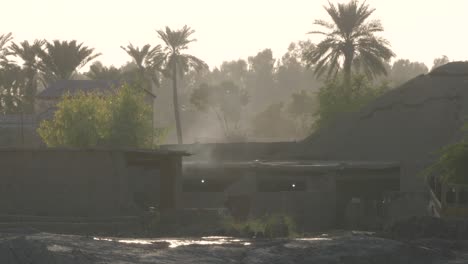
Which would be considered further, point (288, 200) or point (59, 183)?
point (288, 200)

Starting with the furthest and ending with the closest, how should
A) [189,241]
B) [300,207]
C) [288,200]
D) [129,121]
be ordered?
1. [129,121]
2. [300,207]
3. [288,200]
4. [189,241]

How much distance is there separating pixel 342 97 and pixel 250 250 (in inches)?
1930

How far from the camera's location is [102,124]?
163ft

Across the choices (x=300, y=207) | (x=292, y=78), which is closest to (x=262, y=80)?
(x=292, y=78)

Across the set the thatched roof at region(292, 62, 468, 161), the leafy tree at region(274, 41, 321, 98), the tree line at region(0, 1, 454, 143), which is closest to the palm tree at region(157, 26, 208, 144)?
the tree line at region(0, 1, 454, 143)

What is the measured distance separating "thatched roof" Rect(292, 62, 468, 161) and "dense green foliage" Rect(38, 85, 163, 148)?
8990 mm

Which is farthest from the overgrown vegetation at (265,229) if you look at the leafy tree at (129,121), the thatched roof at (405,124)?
the thatched roof at (405,124)

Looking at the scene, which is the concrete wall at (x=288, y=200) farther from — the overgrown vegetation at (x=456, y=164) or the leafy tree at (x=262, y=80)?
the leafy tree at (x=262, y=80)

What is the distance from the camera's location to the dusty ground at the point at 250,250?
23.1 m

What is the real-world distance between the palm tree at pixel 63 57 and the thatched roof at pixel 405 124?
26337 millimetres

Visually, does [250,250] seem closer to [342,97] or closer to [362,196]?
[362,196]

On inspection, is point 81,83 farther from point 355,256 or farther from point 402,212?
point 355,256

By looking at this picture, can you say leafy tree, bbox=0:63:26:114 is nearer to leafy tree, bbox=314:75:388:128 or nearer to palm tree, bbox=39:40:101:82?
palm tree, bbox=39:40:101:82

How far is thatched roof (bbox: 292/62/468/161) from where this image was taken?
1983 inches
